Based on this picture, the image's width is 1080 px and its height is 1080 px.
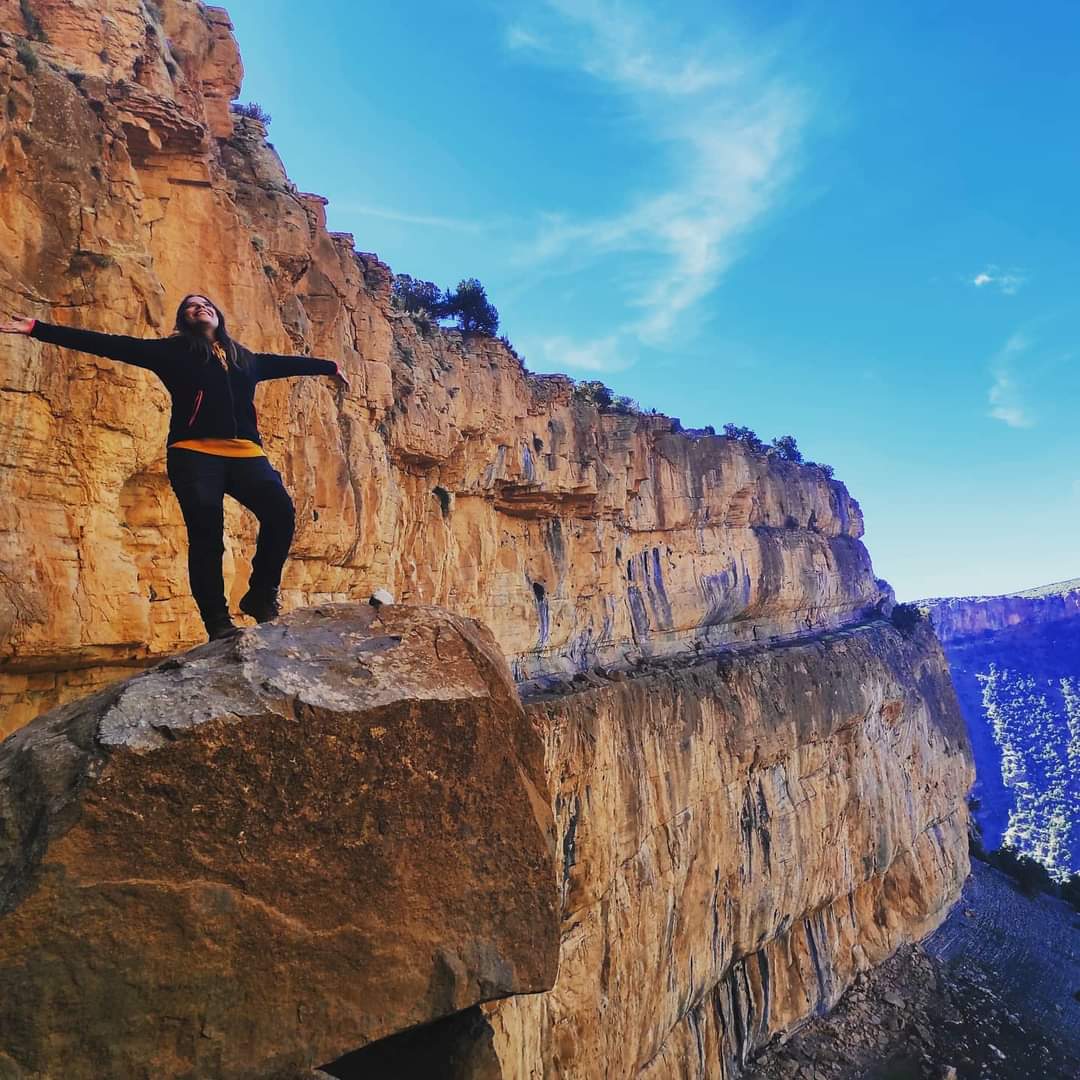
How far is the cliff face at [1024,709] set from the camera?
2341 inches

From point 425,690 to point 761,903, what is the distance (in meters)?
22.3

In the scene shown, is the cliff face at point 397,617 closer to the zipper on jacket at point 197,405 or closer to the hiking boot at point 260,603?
the hiking boot at point 260,603

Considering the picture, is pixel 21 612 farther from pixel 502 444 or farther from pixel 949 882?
pixel 949 882

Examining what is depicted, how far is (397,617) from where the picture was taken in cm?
403

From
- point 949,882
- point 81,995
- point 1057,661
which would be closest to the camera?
point 81,995

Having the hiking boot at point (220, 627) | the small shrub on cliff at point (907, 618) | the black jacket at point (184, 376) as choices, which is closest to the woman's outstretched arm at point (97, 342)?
the black jacket at point (184, 376)

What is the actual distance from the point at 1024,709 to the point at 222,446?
93.2 metres

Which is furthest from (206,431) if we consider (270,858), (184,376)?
(270,858)

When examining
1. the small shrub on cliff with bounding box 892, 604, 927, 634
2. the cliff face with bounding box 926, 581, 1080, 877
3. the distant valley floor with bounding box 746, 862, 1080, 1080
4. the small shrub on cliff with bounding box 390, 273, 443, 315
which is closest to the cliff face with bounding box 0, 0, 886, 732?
the small shrub on cliff with bounding box 390, 273, 443, 315

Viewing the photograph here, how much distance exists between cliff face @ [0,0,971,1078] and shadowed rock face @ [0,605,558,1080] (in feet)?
0.06

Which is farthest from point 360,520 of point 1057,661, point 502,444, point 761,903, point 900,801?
point 1057,661

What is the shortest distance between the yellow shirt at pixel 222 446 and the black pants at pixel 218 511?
0.09 ft

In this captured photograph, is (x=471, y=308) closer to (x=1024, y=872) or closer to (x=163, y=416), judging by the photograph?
(x=163, y=416)

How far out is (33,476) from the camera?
26.8 ft
